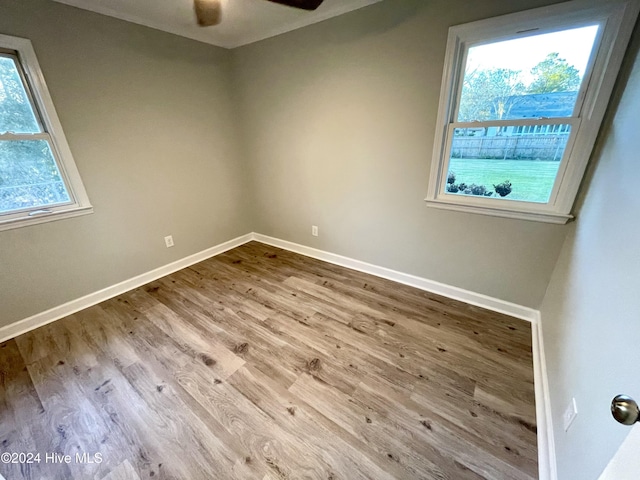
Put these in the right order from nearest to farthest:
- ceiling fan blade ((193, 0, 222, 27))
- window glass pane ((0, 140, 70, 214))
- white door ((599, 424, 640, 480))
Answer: white door ((599, 424, 640, 480))
ceiling fan blade ((193, 0, 222, 27))
window glass pane ((0, 140, 70, 214))

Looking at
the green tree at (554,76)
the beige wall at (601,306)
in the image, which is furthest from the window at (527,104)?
the beige wall at (601,306)

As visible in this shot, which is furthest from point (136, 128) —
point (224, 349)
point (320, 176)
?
point (224, 349)

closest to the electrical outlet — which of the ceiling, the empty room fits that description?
the empty room

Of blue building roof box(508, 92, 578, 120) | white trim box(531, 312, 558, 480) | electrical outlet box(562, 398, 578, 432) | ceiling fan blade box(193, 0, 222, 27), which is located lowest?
white trim box(531, 312, 558, 480)

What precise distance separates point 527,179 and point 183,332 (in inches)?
110

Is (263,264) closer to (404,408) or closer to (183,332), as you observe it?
(183,332)

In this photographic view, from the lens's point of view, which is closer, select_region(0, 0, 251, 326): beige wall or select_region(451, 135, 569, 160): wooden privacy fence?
select_region(451, 135, 569, 160): wooden privacy fence

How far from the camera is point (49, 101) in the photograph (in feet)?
6.22

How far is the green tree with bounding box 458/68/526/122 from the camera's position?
1.73m

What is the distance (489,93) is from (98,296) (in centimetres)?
365

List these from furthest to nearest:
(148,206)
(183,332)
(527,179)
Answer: (148,206)
(183,332)
(527,179)

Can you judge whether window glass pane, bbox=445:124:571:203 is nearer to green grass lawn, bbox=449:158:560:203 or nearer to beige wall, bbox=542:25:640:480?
green grass lawn, bbox=449:158:560:203

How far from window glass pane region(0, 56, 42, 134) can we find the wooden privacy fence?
316cm

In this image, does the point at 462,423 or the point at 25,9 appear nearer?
the point at 462,423
